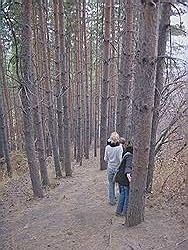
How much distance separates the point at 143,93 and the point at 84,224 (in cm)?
363

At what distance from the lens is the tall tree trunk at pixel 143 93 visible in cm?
689

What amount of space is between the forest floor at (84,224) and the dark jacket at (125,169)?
92 centimetres

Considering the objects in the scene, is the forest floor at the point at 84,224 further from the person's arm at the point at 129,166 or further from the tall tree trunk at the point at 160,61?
the tall tree trunk at the point at 160,61

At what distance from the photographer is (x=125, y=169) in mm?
8391

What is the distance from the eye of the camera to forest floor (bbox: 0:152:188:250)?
7.64 m

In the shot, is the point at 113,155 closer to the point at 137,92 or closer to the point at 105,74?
the point at 137,92

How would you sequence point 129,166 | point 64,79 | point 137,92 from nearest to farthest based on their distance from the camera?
1. point 137,92
2. point 129,166
3. point 64,79

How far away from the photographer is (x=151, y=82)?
7238mm

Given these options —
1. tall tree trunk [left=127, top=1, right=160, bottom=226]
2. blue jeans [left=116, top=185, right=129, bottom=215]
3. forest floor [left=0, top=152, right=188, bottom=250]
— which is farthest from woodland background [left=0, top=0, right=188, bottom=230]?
blue jeans [left=116, top=185, right=129, bottom=215]

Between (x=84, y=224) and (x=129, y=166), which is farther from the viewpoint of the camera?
(x=84, y=224)

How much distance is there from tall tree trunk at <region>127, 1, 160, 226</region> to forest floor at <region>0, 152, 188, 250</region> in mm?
739

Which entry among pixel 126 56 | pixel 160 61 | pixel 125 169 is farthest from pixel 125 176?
pixel 126 56

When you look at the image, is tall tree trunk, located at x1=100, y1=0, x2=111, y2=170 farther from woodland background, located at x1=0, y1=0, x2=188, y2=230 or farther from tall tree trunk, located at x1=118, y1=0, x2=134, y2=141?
tall tree trunk, located at x1=118, y1=0, x2=134, y2=141


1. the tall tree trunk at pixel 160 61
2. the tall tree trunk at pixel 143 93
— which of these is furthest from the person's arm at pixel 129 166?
the tall tree trunk at pixel 160 61
